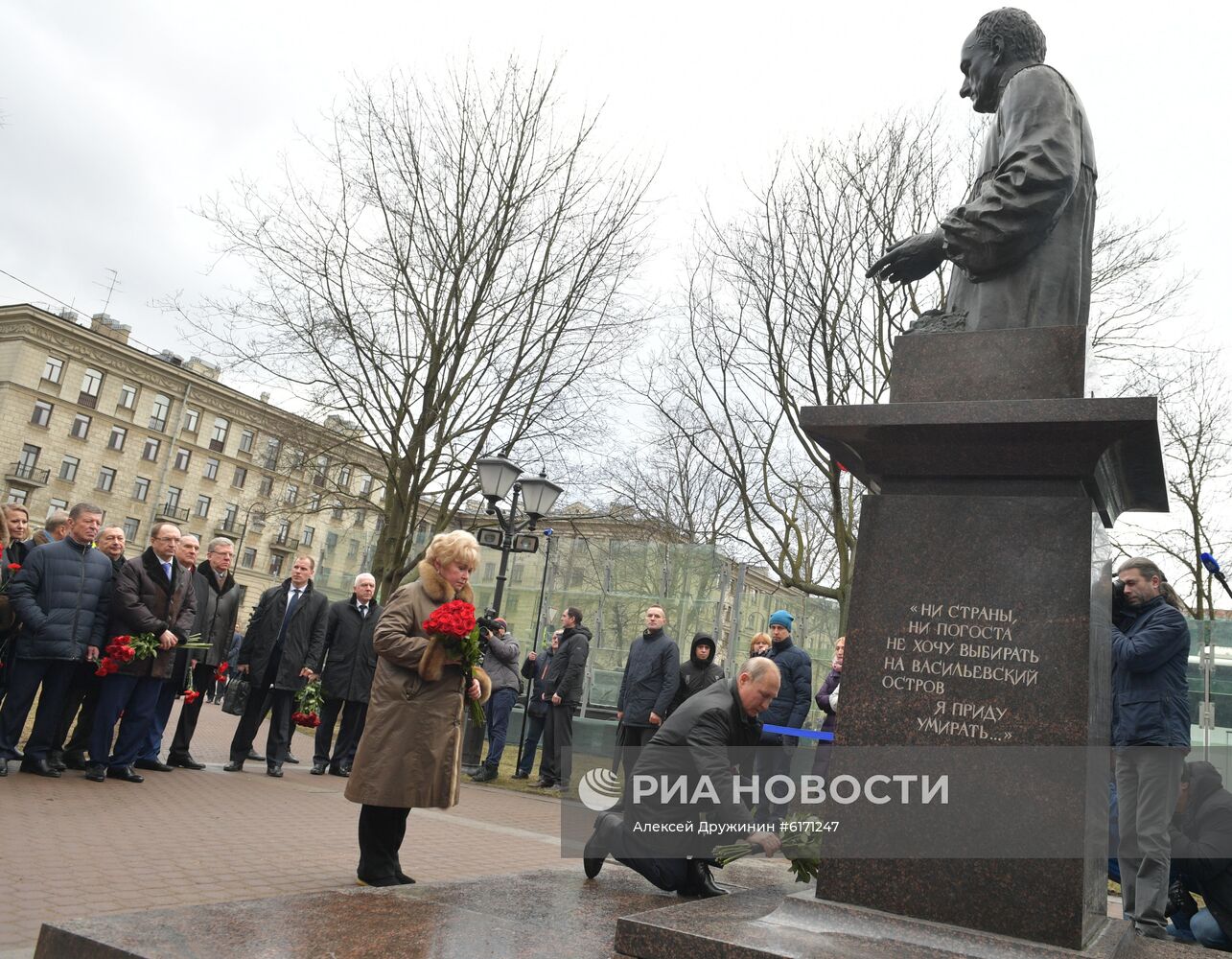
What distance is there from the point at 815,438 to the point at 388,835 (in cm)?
292

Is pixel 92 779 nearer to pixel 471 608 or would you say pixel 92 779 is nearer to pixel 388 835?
pixel 388 835

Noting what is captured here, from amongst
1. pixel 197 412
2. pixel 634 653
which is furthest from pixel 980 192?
pixel 197 412

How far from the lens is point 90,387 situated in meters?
57.6

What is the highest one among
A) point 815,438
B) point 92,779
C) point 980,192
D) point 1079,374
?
point 980,192

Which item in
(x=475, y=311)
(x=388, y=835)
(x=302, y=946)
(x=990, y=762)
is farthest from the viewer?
(x=475, y=311)

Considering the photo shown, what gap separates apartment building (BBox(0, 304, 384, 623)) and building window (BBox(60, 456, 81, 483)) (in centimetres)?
6

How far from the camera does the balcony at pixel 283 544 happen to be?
226 ft

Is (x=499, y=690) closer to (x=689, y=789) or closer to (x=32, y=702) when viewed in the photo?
(x=32, y=702)

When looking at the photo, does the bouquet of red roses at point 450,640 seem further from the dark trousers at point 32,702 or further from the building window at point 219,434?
the building window at point 219,434

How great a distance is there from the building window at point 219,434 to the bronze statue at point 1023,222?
66.9m

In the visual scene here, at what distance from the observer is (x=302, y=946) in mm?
3420

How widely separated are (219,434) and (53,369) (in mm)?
12167

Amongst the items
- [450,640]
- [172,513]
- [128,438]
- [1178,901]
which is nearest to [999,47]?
[450,640]

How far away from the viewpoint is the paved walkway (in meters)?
4.77
